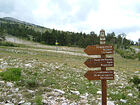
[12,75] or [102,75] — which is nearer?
[102,75]

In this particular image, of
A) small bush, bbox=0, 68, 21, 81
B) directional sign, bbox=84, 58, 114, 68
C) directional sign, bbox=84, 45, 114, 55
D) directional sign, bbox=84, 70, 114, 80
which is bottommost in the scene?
small bush, bbox=0, 68, 21, 81

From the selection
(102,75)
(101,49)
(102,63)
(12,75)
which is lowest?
(12,75)

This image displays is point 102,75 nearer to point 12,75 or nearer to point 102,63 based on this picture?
point 102,63

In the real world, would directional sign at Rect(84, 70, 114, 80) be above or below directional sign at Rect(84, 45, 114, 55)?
below

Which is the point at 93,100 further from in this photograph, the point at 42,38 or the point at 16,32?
the point at 16,32

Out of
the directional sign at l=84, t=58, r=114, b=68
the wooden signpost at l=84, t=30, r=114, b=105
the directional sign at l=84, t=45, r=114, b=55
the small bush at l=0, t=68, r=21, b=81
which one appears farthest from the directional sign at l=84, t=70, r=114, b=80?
the small bush at l=0, t=68, r=21, b=81

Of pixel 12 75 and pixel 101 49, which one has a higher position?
pixel 101 49

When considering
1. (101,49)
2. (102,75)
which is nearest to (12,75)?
(102,75)

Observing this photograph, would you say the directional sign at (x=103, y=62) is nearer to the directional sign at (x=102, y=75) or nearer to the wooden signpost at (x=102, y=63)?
the wooden signpost at (x=102, y=63)

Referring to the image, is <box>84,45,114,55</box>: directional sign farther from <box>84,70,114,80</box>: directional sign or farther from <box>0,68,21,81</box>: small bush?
<box>0,68,21,81</box>: small bush

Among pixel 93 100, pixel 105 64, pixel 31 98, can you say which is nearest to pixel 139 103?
pixel 93 100

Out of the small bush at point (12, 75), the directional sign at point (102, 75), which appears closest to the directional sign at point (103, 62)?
the directional sign at point (102, 75)

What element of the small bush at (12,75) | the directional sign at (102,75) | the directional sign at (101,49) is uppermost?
the directional sign at (101,49)

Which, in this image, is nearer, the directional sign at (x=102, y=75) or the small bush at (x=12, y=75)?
the directional sign at (x=102, y=75)
